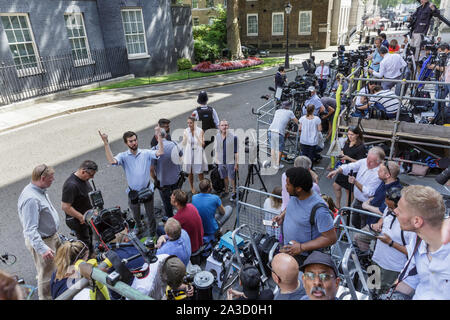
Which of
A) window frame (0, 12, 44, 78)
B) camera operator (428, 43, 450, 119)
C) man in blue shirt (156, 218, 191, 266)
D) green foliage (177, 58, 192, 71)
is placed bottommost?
man in blue shirt (156, 218, 191, 266)

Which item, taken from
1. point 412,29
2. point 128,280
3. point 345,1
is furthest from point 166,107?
point 345,1

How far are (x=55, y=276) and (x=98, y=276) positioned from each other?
2051 millimetres

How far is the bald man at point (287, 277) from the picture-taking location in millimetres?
2449

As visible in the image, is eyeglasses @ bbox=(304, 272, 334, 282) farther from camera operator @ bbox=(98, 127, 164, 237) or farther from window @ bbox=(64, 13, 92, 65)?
window @ bbox=(64, 13, 92, 65)

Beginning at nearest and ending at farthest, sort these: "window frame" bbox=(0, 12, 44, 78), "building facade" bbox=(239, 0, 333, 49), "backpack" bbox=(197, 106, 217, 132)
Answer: "backpack" bbox=(197, 106, 217, 132), "window frame" bbox=(0, 12, 44, 78), "building facade" bbox=(239, 0, 333, 49)

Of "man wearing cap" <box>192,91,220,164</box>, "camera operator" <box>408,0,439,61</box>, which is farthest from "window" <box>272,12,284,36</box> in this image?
"man wearing cap" <box>192,91,220,164</box>

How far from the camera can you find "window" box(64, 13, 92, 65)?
1616cm

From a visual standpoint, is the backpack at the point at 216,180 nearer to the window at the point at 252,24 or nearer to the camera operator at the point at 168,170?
the camera operator at the point at 168,170

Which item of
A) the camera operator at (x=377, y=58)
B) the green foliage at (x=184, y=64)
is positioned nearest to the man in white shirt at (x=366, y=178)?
the camera operator at (x=377, y=58)

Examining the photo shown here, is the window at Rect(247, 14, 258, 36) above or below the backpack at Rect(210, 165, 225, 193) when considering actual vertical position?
above

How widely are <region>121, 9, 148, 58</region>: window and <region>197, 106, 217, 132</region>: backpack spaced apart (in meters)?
14.4

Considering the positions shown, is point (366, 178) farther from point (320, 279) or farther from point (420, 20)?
point (420, 20)

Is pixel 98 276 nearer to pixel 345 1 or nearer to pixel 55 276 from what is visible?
pixel 55 276

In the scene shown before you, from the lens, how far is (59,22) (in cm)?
1544
